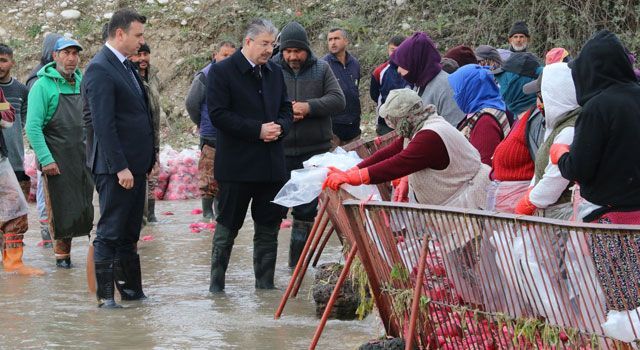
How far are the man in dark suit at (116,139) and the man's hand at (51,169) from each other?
5.09ft

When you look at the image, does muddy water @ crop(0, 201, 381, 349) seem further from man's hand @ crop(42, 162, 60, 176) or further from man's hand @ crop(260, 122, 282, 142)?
man's hand @ crop(260, 122, 282, 142)

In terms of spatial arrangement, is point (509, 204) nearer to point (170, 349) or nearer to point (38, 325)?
point (170, 349)

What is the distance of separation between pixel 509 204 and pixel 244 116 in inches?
95.1

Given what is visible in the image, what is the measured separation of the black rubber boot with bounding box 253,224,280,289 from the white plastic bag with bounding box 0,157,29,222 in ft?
7.71

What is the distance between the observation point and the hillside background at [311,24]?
1755 centimetres

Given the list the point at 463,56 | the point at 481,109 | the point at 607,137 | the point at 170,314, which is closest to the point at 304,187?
the point at 481,109

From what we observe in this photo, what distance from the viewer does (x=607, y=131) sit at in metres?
5.20

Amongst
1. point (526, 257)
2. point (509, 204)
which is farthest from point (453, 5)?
point (526, 257)

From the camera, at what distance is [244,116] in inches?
326

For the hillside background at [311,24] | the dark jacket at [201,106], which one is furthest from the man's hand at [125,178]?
the hillside background at [311,24]

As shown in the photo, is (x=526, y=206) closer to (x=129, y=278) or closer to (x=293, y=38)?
(x=129, y=278)

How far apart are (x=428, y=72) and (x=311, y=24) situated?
37.1 ft

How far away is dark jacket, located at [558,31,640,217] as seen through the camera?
17.0 ft

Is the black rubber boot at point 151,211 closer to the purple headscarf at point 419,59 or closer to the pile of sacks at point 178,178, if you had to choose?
the pile of sacks at point 178,178
